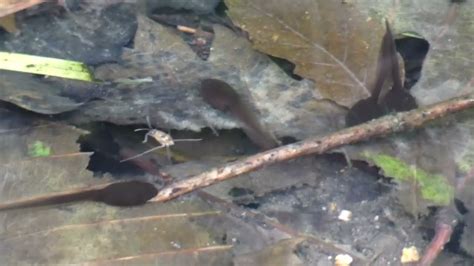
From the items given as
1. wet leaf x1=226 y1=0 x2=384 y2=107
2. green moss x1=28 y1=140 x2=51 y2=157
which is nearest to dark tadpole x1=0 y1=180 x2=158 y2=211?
green moss x1=28 y1=140 x2=51 y2=157

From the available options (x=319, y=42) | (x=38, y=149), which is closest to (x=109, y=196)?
(x=38, y=149)

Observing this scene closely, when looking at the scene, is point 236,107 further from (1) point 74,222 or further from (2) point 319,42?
(1) point 74,222

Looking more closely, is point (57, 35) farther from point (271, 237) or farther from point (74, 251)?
point (271, 237)

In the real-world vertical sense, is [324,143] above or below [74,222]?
above

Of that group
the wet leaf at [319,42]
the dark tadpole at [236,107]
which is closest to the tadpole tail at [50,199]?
the dark tadpole at [236,107]

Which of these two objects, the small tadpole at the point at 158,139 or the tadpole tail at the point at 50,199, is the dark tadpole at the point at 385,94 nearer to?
the small tadpole at the point at 158,139

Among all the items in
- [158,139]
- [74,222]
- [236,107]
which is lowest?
[74,222]
